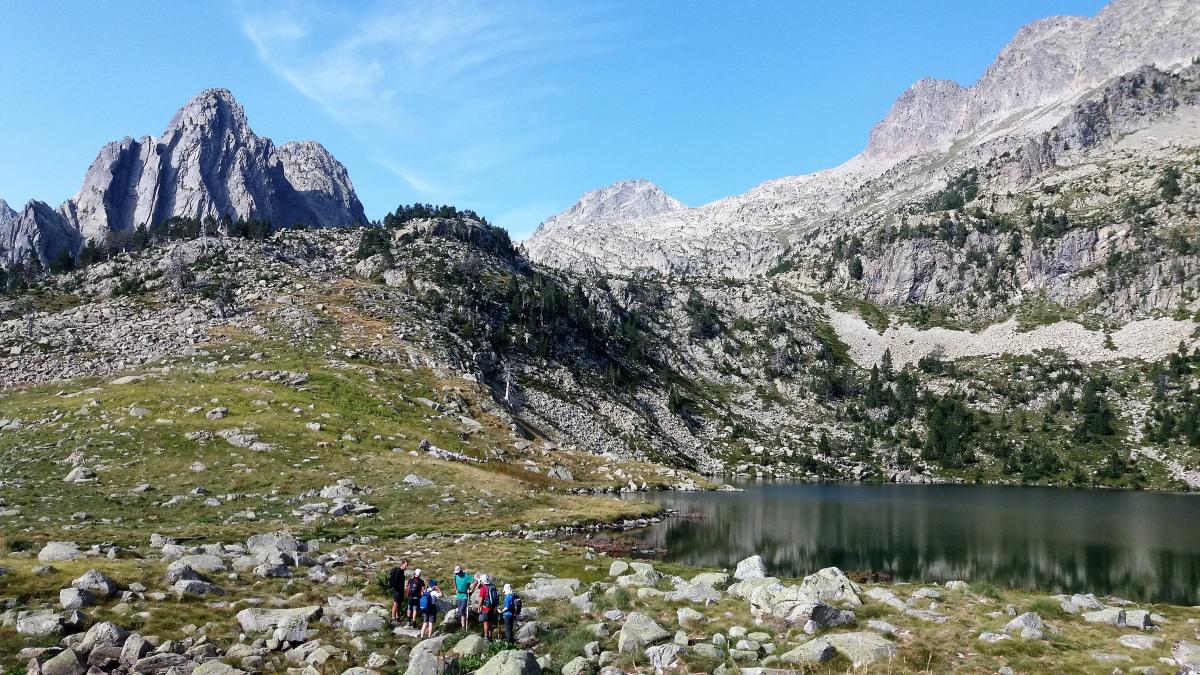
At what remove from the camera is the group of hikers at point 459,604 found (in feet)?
62.6

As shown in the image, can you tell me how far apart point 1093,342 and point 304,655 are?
722ft

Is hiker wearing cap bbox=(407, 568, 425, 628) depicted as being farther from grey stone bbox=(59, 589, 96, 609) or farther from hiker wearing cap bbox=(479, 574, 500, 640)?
grey stone bbox=(59, 589, 96, 609)

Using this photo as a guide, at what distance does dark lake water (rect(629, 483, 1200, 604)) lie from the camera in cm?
4366

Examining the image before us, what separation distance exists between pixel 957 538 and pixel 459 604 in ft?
181

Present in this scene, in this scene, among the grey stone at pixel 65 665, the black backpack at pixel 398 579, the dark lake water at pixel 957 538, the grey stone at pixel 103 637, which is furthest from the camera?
the dark lake water at pixel 957 538

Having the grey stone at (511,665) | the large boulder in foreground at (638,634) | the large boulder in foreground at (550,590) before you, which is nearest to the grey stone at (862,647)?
the large boulder in foreground at (638,634)

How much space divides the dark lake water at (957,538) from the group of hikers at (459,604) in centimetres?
2477

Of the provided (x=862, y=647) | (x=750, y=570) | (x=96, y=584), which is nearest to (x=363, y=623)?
(x=96, y=584)

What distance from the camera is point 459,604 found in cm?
2061

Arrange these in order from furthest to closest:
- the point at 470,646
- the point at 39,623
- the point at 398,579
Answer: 1. the point at 398,579
2. the point at 470,646
3. the point at 39,623

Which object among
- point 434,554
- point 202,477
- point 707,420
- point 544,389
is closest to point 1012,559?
point 434,554

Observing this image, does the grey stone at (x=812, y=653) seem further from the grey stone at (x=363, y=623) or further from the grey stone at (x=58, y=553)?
the grey stone at (x=58, y=553)

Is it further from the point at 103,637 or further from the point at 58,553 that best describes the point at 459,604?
the point at 58,553

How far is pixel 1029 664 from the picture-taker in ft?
53.8
